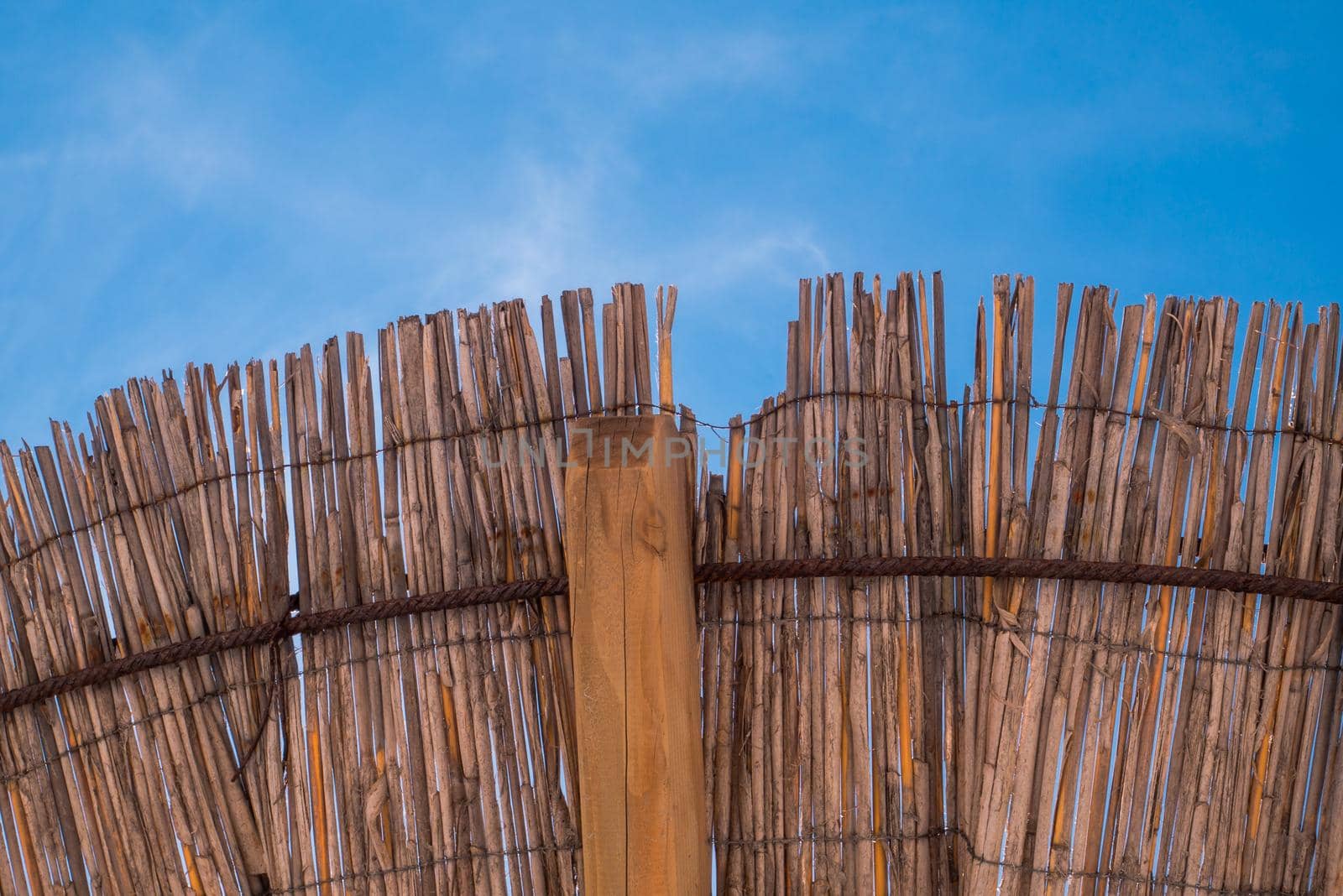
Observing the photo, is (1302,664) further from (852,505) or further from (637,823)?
(637,823)

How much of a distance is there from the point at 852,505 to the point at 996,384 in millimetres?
375

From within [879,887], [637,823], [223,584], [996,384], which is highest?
[996,384]

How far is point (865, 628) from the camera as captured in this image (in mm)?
2490

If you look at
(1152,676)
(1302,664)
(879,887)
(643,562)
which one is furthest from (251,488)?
(1302,664)

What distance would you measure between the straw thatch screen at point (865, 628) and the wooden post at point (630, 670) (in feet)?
0.66

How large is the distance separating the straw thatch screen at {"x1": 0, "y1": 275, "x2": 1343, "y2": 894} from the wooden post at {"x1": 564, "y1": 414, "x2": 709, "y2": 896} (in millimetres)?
201

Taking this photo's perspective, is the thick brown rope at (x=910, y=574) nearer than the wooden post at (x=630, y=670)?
No

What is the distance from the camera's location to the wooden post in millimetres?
2254

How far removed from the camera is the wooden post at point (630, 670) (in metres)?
2.25

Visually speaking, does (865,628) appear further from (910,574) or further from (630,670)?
(630,670)

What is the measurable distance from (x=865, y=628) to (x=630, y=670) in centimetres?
51

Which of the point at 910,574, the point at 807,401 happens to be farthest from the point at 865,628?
the point at 807,401

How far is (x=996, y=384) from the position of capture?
2492 mm

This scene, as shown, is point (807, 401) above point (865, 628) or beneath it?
above
